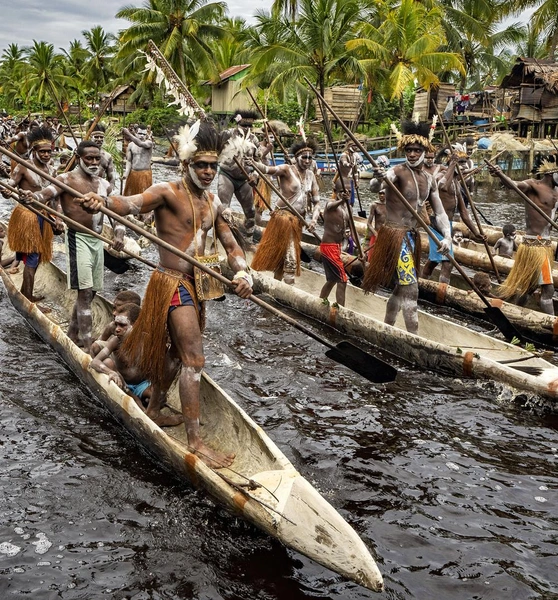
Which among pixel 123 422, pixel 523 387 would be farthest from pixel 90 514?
pixel 523 387

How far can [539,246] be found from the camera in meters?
8.49

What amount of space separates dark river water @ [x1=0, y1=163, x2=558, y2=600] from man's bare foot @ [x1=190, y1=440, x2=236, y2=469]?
9.0 inches

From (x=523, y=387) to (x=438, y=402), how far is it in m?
0.74

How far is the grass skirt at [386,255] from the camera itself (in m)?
7.13

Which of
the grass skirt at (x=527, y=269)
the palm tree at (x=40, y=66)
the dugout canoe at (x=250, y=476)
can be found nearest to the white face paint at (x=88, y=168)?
the dugout canoe at (x=250, y=476)

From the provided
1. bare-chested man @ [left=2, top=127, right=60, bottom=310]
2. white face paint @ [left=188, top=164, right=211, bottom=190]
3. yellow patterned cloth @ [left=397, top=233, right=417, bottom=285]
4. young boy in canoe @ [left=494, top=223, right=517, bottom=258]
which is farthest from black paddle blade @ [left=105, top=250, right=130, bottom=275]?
young boy in canoe @ [left=494, top=223, right=517, bottom=258]

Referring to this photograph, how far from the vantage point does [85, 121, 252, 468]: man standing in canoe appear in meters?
4.68

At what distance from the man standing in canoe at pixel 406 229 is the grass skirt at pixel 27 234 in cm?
359

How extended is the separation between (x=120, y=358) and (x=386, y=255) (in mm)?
3036

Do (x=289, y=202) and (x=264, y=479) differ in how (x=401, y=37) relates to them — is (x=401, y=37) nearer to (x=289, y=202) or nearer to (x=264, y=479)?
(x=289, y=202)

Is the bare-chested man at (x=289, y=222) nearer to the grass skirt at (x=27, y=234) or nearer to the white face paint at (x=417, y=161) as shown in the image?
the white face paint at (x=417, y=161)

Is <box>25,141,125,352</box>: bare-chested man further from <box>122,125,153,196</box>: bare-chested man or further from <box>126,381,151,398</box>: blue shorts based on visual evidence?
<box>122,125,153,196</box>: bare-chested man

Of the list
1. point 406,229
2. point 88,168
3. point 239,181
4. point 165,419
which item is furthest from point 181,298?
point 239,181

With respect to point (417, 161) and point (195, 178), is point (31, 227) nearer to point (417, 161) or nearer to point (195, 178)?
point (195, 178)
